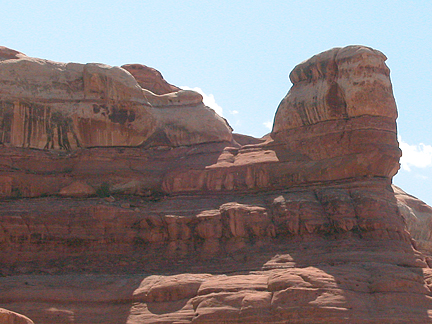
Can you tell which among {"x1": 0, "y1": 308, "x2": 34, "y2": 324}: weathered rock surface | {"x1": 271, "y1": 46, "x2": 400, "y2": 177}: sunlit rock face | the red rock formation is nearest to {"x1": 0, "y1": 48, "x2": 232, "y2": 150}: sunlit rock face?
the red rock formation

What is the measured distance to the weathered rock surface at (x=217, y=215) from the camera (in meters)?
25.7

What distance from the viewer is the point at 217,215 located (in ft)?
101

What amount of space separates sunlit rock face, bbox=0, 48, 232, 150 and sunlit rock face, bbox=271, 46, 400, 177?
15.9 ft

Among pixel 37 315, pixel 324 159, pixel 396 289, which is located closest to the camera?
pixel 396 289

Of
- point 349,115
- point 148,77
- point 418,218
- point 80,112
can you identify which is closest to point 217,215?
point 349,115

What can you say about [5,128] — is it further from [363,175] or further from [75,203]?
[363,175]

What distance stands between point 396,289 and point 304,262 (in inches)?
149

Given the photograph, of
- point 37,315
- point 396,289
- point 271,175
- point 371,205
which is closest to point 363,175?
point 371,205

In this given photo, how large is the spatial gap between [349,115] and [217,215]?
6616mm

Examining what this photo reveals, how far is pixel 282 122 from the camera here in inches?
1299

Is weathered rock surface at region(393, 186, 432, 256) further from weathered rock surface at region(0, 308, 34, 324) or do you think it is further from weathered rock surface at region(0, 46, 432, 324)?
weathered rock surface at region(0, 308, 34, 324)

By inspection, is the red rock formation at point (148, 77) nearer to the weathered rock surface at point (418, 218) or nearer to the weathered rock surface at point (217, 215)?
the weathered rock surface at point (217, 215)

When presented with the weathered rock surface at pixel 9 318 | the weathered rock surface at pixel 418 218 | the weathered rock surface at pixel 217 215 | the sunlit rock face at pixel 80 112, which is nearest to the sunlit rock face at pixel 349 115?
the weathered rock surface at pixel 217 215

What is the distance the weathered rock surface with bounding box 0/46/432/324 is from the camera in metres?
25.7
